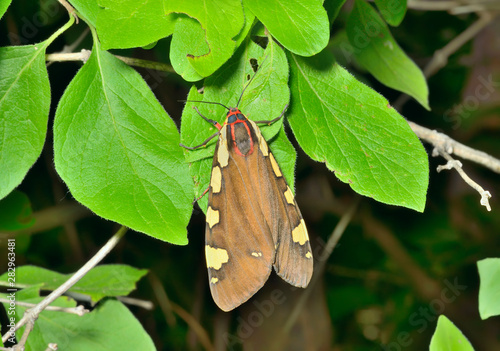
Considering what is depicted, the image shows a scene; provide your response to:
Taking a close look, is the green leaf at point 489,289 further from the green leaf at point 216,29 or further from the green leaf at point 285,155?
the green leaf at point 216,29

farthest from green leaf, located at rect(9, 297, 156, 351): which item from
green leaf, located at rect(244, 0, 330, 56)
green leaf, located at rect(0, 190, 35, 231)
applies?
green leaf, located at rect(244, 0, 330, 56)

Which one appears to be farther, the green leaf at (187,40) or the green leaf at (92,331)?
the green leaf at (92,331)

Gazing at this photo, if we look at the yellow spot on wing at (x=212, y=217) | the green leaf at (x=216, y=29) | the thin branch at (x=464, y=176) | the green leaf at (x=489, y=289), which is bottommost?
the green leaf at (x=489, y=289)

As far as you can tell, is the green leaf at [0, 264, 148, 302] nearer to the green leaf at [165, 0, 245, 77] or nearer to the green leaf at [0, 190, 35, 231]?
the green leaf at [0, 190, 35, 231]

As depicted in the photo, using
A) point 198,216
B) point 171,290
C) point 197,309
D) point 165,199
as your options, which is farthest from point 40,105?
point 197,309

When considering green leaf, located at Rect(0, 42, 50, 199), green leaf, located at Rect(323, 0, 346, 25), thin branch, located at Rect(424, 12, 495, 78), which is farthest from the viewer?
thin branch, located at Rect(424, 12, 495, 78)

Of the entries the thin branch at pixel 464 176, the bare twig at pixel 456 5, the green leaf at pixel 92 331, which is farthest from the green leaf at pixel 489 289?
the bare twig at pixel 456 5
